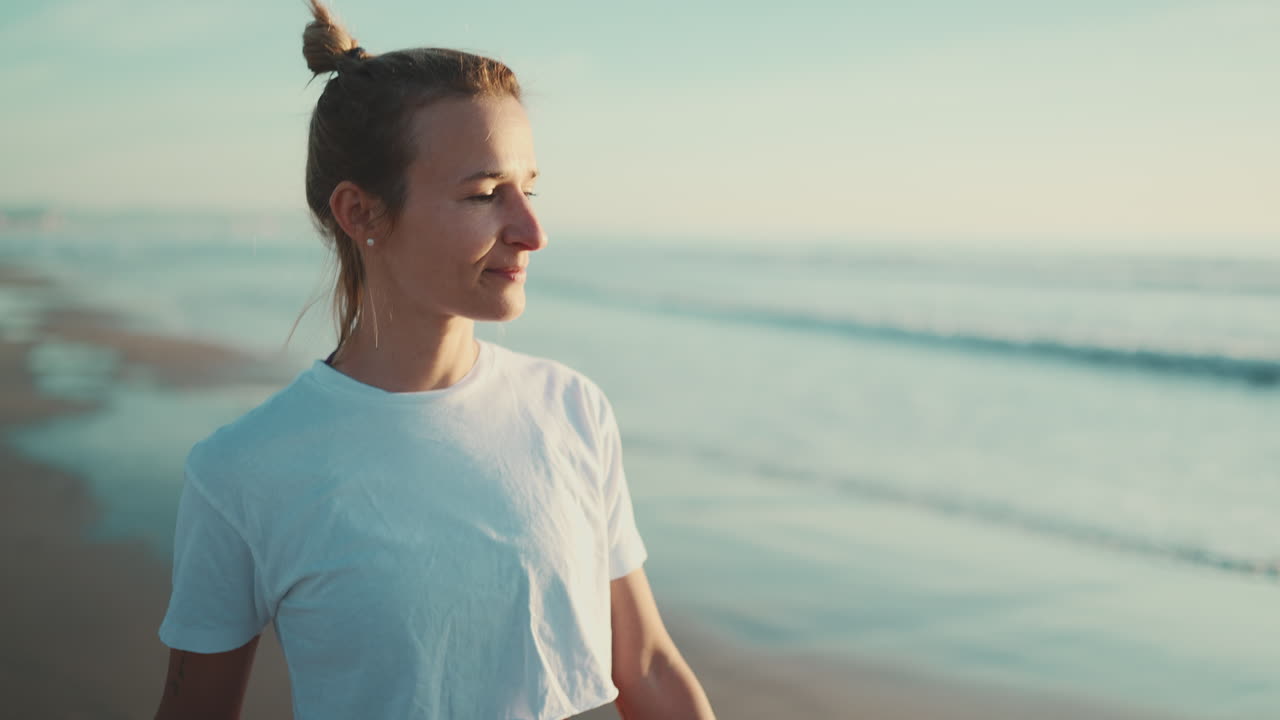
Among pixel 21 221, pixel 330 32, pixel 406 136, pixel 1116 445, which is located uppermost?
pixel 330 32

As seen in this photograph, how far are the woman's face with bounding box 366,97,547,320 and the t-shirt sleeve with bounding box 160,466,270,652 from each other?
50cm

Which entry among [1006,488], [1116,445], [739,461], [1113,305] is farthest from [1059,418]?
[1113,305]

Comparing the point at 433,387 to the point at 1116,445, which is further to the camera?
the point at 1116,445

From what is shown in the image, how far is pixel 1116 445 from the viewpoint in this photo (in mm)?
8414

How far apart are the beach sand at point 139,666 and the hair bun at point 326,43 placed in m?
2.52

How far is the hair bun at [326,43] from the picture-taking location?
71.7 inches

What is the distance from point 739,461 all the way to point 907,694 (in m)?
3.34

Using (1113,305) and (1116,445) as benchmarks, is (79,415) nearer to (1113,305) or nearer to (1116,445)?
(1116,445)

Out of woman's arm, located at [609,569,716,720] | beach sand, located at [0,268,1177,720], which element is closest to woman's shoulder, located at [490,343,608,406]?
woman's arm, located at [609,569,716,720]

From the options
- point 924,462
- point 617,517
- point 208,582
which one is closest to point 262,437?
point 208,582

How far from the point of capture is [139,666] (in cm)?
386

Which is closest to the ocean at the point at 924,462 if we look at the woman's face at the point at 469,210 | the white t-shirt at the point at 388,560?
the woman's face at the point at 469,210

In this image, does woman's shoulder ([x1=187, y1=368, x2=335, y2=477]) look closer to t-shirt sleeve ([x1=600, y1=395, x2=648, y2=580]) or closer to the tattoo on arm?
the tattoo on arm

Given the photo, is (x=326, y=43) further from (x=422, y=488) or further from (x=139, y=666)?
(x=139, y=666)
